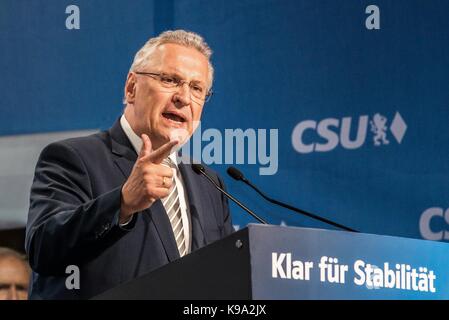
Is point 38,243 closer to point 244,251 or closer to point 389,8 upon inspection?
point 244,251

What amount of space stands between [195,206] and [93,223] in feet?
1.77

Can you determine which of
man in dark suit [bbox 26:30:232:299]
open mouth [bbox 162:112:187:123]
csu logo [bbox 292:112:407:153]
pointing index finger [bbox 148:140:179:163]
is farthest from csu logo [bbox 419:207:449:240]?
pointing index finger [bbox 148:140:179:163]

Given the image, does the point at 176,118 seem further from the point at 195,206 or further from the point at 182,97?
the point at 195,206

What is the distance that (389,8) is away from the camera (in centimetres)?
376

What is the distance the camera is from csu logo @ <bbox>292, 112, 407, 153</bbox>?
144 inches

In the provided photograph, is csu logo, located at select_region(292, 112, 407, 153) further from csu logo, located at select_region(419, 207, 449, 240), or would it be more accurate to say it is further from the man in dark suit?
the man in dark suit

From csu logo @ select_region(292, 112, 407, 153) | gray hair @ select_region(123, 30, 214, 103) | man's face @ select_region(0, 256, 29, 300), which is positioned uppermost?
gray hair @ select_region(123, 30, 214, 103)

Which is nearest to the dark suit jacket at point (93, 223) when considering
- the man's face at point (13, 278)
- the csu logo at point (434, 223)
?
the man's face at point (13, 278)

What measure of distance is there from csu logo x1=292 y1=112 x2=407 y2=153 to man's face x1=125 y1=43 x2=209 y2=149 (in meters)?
0.73

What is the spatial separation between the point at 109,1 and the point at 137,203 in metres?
1.60

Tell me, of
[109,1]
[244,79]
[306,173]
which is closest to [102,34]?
[109,1]

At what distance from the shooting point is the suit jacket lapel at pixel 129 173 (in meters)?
2.71

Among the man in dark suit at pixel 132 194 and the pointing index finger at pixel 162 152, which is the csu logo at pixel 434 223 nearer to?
the man in dark suit at pixel 132 194

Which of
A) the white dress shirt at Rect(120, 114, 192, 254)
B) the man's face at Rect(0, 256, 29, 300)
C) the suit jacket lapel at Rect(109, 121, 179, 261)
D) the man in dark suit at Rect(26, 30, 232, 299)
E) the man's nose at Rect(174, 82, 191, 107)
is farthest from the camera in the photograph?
the man's face at Rect(0, 256, 29, 300)
